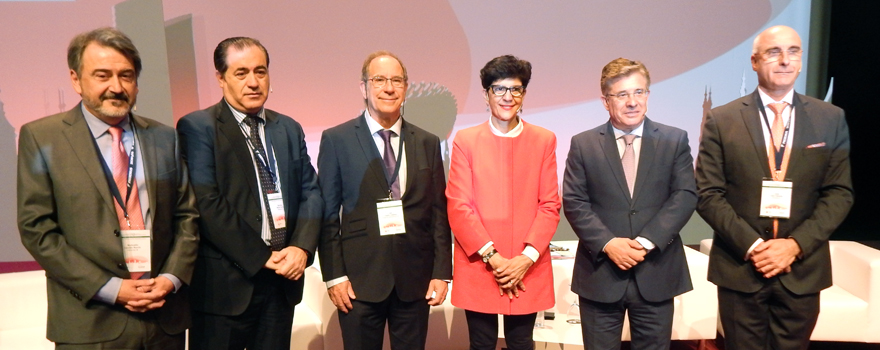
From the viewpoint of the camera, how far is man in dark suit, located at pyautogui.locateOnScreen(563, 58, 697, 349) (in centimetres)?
233

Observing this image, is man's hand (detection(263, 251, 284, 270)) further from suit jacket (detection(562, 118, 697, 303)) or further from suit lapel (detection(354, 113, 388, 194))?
suit jacket (detection(562, 118, 697, 303))

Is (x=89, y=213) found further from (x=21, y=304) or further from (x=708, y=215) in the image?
(x=708, y=215)

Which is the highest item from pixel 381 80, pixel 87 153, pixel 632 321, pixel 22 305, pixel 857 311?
pixel 381 80

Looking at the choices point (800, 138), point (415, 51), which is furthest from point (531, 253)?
point (415, 51)

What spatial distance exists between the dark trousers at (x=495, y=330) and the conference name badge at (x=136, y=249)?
1287 mm

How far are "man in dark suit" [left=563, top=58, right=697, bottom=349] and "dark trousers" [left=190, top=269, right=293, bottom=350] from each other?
1.24 m

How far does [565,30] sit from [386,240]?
2.79 m

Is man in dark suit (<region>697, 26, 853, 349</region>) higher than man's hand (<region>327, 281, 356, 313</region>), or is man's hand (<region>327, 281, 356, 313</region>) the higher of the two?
man in dark suit (<region>697, 26, 853, 349</region>)

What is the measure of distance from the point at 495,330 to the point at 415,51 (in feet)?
7.89

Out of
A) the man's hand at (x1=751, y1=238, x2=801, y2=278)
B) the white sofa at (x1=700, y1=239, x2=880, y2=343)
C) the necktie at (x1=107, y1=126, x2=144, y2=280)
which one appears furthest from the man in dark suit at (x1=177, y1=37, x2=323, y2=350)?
the white sofa at (x1=700, y1=239, x2=880, y2=343)

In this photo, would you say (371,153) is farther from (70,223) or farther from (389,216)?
(70,223)

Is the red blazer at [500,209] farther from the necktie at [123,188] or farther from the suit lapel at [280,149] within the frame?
the necktie at [123,188]

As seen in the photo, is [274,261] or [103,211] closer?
[103,211]

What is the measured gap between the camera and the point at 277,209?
2.18 meters
